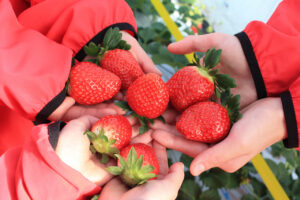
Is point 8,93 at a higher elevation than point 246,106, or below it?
higher

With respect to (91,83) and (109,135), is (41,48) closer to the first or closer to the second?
(91,83)

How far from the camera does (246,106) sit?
3.26ft

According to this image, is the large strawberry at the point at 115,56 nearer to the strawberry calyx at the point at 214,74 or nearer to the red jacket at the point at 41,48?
the red jacket at the point at 41,48

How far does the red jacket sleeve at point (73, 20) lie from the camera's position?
96 cm

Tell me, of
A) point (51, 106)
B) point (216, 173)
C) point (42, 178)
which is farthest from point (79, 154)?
point (216, 173)

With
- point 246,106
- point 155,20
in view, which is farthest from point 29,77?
point 155,20

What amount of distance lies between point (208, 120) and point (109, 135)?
0.97 ft

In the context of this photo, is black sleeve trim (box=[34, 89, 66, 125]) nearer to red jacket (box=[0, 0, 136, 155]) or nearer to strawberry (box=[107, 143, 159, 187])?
red jacket (box=[0, 0, 136, 155])

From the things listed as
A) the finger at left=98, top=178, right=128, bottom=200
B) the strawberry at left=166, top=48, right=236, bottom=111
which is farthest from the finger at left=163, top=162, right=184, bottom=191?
the strawberry at left=166, top=48, right=236, bottom=111

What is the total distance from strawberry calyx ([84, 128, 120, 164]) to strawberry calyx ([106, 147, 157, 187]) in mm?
74

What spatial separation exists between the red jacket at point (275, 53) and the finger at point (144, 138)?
44 cm

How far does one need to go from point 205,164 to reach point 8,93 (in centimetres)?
66

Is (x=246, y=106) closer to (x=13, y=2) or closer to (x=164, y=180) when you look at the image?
(x=164, y=180)

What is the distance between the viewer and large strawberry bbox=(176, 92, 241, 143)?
77 centimetres
